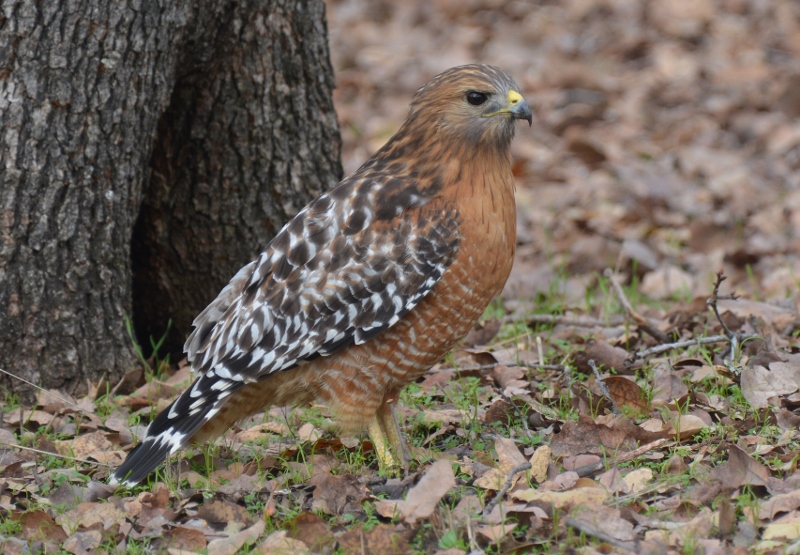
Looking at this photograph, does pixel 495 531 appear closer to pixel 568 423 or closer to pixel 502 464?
pixel 502 464

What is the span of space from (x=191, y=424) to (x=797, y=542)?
2.67 m

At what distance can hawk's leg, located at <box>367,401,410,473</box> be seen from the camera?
16.2 feet

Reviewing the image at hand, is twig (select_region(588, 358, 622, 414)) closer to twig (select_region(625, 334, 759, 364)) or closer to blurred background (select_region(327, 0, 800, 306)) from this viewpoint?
twig (select_region(625, 334, 759, 364))

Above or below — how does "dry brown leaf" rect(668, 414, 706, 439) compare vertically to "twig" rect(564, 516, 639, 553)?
above

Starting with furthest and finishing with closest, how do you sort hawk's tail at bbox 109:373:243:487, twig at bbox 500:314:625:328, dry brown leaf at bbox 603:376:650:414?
twig at bbox 500:314:625:328, dry brown leaf at bbox 603:376:650:414, hawk's tail at bbox 109:373:243:487

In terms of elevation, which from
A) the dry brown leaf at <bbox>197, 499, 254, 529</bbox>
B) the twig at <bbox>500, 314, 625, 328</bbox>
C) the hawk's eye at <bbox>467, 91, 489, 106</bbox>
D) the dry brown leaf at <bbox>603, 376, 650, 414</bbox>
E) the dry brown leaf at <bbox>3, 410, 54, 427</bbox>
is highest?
the hawk's eye at <bbox>467, 91, 489, 106</bbox>

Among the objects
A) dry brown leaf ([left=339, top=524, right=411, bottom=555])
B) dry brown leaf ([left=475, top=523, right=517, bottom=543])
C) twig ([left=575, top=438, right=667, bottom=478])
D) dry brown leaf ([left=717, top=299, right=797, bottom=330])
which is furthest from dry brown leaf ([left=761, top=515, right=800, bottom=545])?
dry brown leaf ([left=717, top=299, right=797, bottom=330])

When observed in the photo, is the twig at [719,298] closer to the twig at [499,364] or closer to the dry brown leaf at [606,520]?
the twig at [499,364]

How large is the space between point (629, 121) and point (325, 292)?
24.8ft

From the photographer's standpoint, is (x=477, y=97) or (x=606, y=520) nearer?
(x=606, y=520)

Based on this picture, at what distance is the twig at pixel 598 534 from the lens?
→ 148 inches

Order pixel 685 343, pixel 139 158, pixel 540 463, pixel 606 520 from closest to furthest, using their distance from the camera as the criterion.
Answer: pixel 606 520, pixel 540 463, pixel 685 343, pixel 139 158

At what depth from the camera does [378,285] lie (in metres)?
4.92

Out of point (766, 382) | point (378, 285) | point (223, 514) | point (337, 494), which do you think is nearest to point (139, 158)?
point (378, 285)
